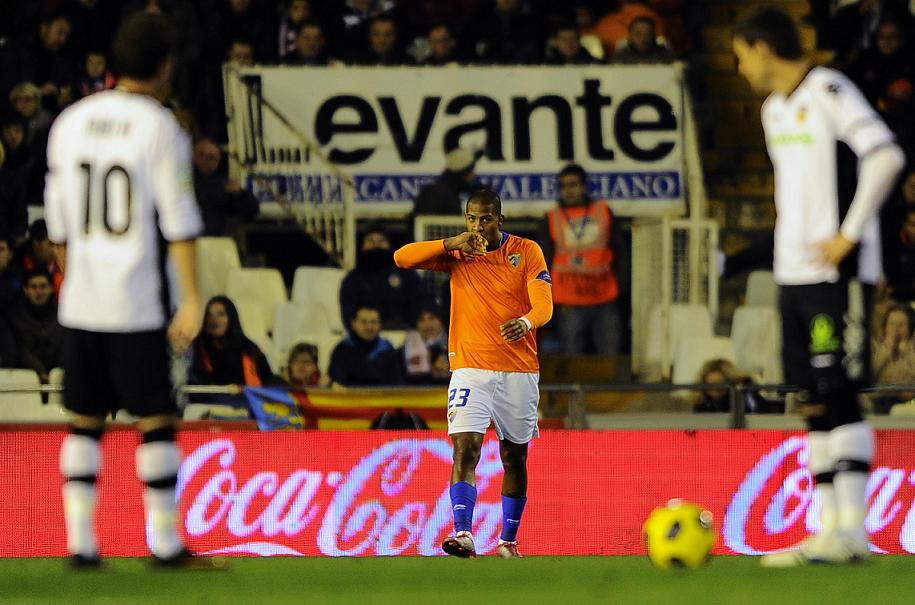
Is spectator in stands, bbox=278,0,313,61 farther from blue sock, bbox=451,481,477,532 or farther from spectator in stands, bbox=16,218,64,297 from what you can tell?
blue sock, bbox=451,481,477,532

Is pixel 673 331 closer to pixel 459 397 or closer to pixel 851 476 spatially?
pixel 459 397

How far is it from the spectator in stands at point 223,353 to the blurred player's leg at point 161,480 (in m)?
6.49

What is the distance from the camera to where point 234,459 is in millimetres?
10805

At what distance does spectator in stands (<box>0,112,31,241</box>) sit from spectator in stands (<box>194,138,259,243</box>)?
140 cm

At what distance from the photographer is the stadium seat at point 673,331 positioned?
1517 centimetres

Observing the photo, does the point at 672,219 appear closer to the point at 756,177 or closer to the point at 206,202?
the point at 756,177

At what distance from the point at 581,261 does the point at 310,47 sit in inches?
129

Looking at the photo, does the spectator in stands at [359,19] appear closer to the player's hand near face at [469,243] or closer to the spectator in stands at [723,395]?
the spectator in stands at [723,395]

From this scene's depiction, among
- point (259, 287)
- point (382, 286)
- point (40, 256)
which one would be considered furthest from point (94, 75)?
point (382, 286)

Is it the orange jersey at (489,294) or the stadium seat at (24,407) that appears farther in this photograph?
the stadium seat at (24,407)

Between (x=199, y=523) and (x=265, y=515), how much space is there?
0.38 metres

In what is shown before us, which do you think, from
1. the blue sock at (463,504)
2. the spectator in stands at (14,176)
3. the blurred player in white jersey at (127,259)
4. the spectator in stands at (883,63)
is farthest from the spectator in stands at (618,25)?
the blurred player in white jersey at (127,259)

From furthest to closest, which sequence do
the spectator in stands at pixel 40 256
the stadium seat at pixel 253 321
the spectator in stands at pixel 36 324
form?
the stadium seat at pixel 253 321 → the spectator in stands at pixel 40 256 → the spectator in stands at pixel 36 324

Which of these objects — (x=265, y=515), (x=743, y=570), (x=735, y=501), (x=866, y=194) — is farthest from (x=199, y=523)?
(x=866, y=194)
